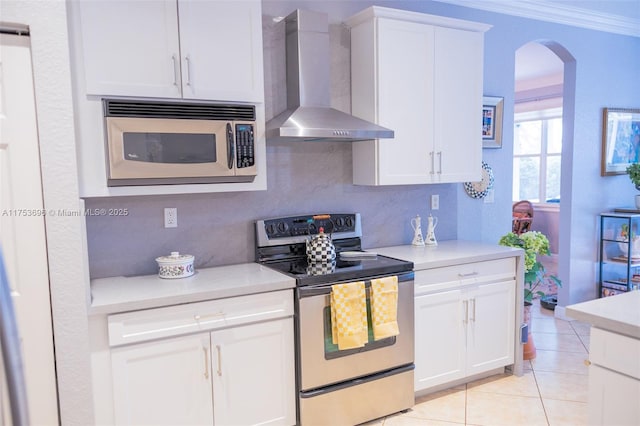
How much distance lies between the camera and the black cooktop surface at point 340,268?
2.49 m

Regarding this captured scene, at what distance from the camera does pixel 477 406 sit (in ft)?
9.52

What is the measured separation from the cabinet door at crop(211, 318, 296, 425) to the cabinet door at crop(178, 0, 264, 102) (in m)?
1.20

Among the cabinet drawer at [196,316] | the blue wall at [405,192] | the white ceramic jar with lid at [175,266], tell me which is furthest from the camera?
the blue wall at [405,192]

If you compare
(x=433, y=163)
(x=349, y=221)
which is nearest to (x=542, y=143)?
(x=433, y=163)

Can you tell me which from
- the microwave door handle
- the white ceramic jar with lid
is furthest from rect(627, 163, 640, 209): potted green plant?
the white ceramic jar with lid

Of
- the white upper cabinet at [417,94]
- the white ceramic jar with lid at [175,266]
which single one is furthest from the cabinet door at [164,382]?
the white upper cabinet at [417,94]

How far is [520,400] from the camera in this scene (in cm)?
296

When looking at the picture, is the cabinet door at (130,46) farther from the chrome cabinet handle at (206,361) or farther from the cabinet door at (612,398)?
the cabinet door at (612,398)

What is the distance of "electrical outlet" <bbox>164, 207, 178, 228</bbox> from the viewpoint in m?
2.72

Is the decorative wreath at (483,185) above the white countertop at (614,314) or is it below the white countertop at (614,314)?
above

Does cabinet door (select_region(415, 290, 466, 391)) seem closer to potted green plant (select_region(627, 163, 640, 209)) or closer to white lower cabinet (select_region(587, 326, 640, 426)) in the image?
white lower cabinet (select_region(587, 326, 640, 426))

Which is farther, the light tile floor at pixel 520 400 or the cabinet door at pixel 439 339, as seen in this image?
the cabinet door at pixel 439 339

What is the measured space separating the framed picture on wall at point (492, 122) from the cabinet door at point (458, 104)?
0.45 metres

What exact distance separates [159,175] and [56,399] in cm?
107
